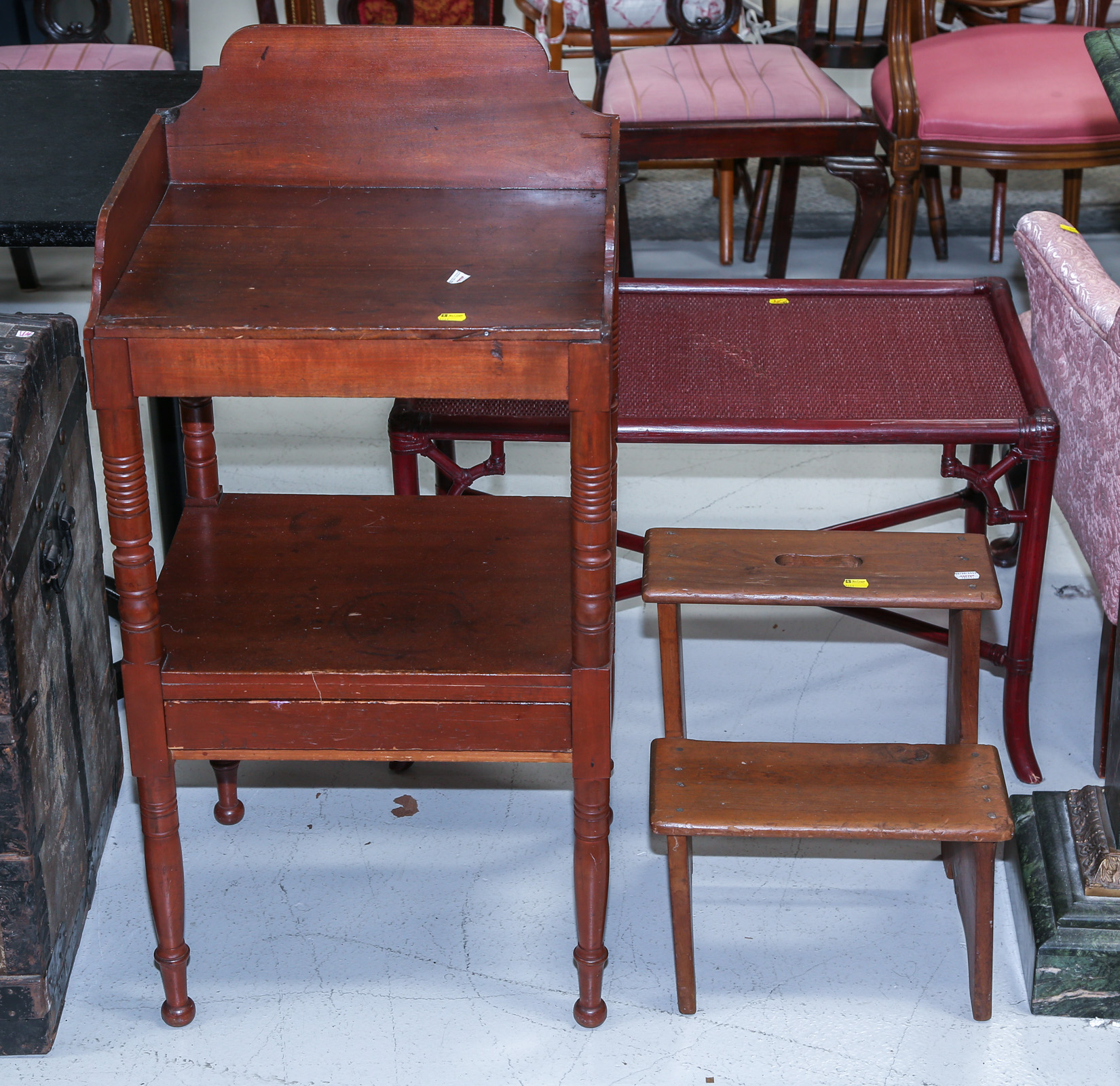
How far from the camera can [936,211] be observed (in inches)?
179

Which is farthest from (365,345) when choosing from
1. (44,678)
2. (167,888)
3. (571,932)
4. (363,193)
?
(571,932)

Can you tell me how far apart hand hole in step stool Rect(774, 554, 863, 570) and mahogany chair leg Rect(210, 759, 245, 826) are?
937 mm

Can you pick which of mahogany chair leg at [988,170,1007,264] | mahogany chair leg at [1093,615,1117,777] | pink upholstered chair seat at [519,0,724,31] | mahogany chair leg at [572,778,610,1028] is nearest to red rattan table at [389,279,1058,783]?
mahogany chair leg at [1093,615,1117,777]

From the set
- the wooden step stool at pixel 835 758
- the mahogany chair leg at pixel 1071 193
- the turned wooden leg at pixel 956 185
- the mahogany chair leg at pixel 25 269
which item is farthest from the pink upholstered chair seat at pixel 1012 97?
the mahogany chair leg at pixel 25 269

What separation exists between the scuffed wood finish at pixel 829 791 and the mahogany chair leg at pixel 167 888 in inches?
24.6

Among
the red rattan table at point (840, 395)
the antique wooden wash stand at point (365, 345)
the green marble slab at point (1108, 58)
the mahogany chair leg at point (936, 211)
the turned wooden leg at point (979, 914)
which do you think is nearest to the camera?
the antique wooden wash stand at point (365, 345)

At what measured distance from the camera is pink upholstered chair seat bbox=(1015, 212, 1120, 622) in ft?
7.38

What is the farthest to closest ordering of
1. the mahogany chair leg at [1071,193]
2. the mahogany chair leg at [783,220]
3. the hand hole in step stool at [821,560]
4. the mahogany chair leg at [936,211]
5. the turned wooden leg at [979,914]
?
the mahogany chair leg at [936,211], the mahogany chair leg at [1071,193], the mahogany chair leg at [783,220], the hand hole in step stool at [821,560], the turned wooden leg at [979,914]

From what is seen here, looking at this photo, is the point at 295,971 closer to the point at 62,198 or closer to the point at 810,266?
the point at 62,198

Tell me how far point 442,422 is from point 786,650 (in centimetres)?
85

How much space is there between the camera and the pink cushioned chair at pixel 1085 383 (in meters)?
2.25

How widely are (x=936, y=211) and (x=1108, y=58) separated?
98.2 inches

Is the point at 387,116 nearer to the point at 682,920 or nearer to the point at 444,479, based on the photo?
the point at 444,479

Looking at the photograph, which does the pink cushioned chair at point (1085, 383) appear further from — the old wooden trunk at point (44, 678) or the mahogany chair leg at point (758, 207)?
the mahogany chair leg at point (758, 207)
